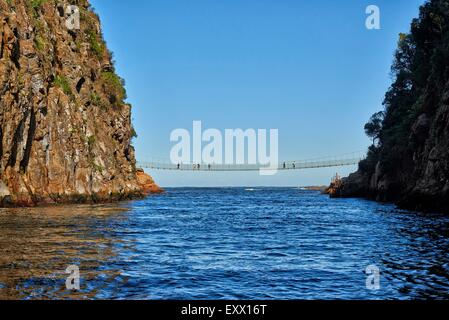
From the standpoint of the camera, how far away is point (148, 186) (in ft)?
451

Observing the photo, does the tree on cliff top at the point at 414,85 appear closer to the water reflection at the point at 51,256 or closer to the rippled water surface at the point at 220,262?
the rippled water surface at the point at 220,262

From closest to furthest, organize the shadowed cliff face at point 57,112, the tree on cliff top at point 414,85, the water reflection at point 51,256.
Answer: the water reflection at point 51,256, the shadowed cliff face at point 57,112, the tree on cliff top at point 414,85

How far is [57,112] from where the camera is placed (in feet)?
202

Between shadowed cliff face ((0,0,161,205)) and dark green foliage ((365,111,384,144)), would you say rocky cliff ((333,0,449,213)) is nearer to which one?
dark green foliage ((365,111,384,144))

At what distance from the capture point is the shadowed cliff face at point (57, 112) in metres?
49.8

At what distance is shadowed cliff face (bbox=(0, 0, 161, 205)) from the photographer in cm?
4975

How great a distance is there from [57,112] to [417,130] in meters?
41.4

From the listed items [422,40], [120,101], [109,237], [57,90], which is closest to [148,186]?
[120,101]

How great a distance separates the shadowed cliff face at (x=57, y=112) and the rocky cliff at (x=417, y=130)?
38.3 meters

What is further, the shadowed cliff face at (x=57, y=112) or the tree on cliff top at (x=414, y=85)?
the tree on cliff top at (x=414, y=85)

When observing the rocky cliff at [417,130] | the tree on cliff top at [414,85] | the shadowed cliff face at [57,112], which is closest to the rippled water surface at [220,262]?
the rocky cliff at [417,130]

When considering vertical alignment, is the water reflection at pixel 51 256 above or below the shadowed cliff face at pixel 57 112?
below

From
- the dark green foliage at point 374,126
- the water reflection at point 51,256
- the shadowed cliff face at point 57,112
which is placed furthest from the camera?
the dark green foliage at point 374,126

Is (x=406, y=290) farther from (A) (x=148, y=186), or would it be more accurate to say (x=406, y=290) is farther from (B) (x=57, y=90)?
(A) (x=148, y=186)
